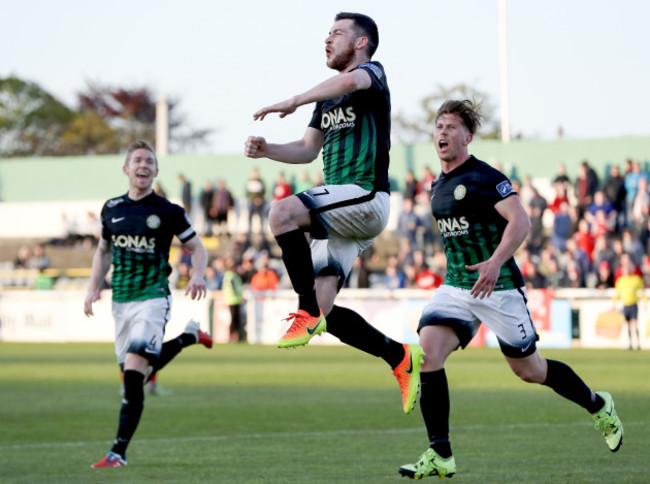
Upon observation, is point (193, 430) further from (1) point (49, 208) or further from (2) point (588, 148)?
(1) point (49, 208)

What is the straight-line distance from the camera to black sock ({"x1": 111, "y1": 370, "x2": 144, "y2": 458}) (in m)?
9.12

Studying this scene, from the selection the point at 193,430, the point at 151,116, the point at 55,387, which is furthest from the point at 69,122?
the point at 193,430

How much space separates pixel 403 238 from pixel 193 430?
18.8 metres

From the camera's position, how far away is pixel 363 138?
746cm

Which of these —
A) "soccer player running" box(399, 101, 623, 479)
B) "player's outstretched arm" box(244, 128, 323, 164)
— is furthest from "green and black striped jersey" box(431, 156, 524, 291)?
"player's outstretched arm" box(244, 128, 323, 164)

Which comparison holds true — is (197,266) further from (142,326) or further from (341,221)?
(341,221)

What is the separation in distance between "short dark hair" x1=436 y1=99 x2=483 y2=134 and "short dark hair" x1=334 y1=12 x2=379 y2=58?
0.71 meters

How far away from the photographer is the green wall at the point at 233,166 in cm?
3203

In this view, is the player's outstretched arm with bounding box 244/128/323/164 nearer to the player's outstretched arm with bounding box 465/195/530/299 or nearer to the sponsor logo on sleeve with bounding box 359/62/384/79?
the sponsor logo on sleeve with bounding box 359/62/384/79

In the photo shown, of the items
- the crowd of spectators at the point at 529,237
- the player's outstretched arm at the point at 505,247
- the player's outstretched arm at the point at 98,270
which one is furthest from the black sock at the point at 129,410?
the crowd of spectators at the point at 529,237

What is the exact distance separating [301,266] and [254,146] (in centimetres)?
79

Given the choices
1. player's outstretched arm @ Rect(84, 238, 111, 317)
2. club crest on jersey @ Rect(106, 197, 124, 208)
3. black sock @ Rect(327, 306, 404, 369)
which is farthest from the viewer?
player's outstretched arm @ Rect(84, 238, 111, 317)

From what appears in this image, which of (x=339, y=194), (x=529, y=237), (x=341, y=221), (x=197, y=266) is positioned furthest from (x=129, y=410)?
(x=529, y=237)

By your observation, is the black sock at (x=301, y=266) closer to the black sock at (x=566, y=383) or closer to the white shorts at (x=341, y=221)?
the white shorts at (x=341, y=221)
